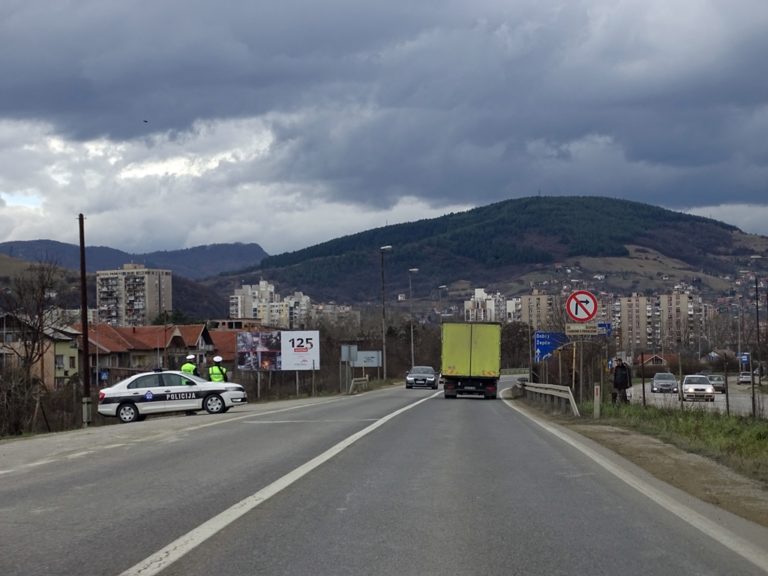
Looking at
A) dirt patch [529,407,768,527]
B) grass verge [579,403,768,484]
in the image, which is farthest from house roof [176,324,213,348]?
dirt patch [529,407,768,527]

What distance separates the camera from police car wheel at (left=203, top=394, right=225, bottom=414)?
31.1 m

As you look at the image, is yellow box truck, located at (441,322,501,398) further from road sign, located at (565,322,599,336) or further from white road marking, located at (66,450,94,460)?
white road marking, located at (66,450,94,460)

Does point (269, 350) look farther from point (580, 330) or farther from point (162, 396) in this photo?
point (580, 330)

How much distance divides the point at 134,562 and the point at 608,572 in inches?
143

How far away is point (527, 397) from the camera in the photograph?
43281 mm

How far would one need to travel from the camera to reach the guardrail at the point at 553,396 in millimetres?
28750

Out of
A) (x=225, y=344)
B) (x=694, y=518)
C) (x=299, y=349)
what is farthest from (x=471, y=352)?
(x=225, y=344)

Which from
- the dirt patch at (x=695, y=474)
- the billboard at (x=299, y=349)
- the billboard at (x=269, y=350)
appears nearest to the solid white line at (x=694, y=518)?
the dirt patch at (x=695, y=474)

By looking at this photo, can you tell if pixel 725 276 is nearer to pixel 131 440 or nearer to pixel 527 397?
pixel 527 397

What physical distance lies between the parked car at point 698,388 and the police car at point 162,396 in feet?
65.4

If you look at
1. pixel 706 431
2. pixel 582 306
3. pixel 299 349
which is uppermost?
pixel 582 306

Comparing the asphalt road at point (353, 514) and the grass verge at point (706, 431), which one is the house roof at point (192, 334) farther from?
the asphalt road at point (353, 514)

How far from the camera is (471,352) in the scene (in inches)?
1757

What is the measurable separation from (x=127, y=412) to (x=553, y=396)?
43.7ft
